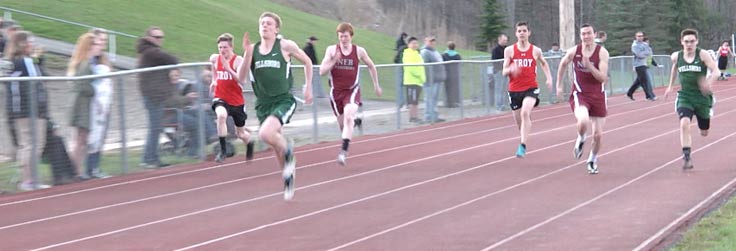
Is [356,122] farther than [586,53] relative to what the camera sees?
Yes

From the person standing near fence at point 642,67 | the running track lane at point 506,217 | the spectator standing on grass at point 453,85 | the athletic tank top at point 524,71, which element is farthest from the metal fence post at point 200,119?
the person standing near fence at point 642,67

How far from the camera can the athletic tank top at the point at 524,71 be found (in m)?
15.7

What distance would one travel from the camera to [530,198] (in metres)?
11.3

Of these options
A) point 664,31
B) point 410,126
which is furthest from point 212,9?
point 664,31

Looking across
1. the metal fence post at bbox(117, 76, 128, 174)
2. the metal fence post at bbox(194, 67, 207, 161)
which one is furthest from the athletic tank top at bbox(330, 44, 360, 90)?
the metal fence post at bbox(117, 76, 128, 174)

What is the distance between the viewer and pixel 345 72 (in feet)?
51.4

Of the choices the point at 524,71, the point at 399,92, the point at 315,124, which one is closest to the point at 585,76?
the point at 524,71

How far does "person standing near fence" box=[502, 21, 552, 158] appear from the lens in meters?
15.6

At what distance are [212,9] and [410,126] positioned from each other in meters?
28.7

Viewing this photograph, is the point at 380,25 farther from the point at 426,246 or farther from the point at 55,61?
the point at 426,246

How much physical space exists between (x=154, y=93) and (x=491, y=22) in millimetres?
60023

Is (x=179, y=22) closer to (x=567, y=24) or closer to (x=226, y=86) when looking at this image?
(x=567, y=24)

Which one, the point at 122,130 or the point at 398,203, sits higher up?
the point at 122,130

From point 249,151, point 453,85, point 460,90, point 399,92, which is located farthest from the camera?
point 460,90
